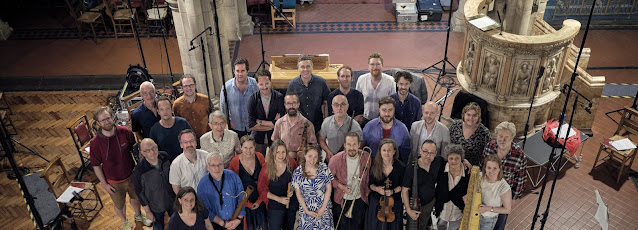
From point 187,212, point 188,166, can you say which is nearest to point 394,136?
point 188,166

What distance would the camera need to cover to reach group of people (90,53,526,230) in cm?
537

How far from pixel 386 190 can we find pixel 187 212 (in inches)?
72.0

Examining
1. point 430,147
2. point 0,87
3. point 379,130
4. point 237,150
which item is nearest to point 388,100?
point 379,130

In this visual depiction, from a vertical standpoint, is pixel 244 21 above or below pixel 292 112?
below

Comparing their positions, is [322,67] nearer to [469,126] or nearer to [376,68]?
[376,68]

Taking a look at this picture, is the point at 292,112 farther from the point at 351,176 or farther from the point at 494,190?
the point at 494,190

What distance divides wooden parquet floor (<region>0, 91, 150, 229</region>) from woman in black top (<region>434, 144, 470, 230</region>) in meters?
3.46

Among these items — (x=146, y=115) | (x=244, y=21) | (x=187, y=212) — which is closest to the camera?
(x=187, y=212)

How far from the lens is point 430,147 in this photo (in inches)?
209

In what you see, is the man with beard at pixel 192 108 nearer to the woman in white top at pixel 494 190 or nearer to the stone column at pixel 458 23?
the woman in white top at pixel 494 190

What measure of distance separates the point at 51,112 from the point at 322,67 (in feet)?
15.1

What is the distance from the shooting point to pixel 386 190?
5.44m

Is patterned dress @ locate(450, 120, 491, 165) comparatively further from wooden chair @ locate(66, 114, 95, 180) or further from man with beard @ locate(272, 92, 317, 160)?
wooden chair @ locate(66, 114, 95, 180)

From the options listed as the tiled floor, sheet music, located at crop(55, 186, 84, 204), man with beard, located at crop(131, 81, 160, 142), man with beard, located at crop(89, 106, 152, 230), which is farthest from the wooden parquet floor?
man with beard, located at crop(131, 81, 160, 142)
